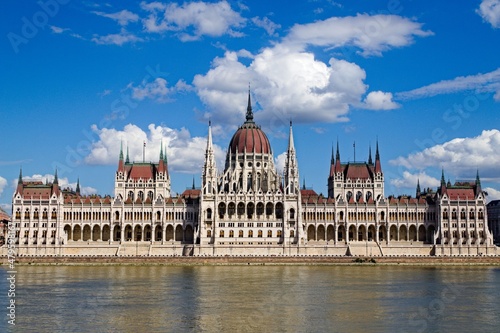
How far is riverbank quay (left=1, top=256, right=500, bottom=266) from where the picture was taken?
121 meters

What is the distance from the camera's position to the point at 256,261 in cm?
12194

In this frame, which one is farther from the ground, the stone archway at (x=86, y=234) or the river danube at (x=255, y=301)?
the stone archway at (x=86, y=234)

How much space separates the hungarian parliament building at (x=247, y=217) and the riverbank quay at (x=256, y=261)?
30.3 ft

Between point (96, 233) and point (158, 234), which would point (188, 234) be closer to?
point (158, 234)

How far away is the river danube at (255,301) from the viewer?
183 feet

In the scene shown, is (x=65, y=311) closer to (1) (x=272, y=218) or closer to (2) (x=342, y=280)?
(2) (x=342, y=280)

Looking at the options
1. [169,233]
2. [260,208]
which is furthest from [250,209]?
[169,233]

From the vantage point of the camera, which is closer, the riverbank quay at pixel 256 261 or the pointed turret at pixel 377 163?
the riverbank quay at pixel 256 261

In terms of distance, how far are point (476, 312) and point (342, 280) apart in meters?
28.3

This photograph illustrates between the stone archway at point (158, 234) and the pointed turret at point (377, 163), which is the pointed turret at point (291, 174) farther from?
the stone archway at point (158, 234)

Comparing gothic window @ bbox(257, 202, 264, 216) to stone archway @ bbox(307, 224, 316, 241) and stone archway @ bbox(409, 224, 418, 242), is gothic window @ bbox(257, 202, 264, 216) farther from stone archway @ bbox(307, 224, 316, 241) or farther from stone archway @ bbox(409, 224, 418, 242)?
stone archway @ bbox(409, 224, 418, 242)

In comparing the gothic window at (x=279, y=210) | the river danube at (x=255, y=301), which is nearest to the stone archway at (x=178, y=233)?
the gothic window at (x=279, y=210)

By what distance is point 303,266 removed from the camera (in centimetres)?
11788

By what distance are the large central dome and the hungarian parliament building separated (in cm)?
24
